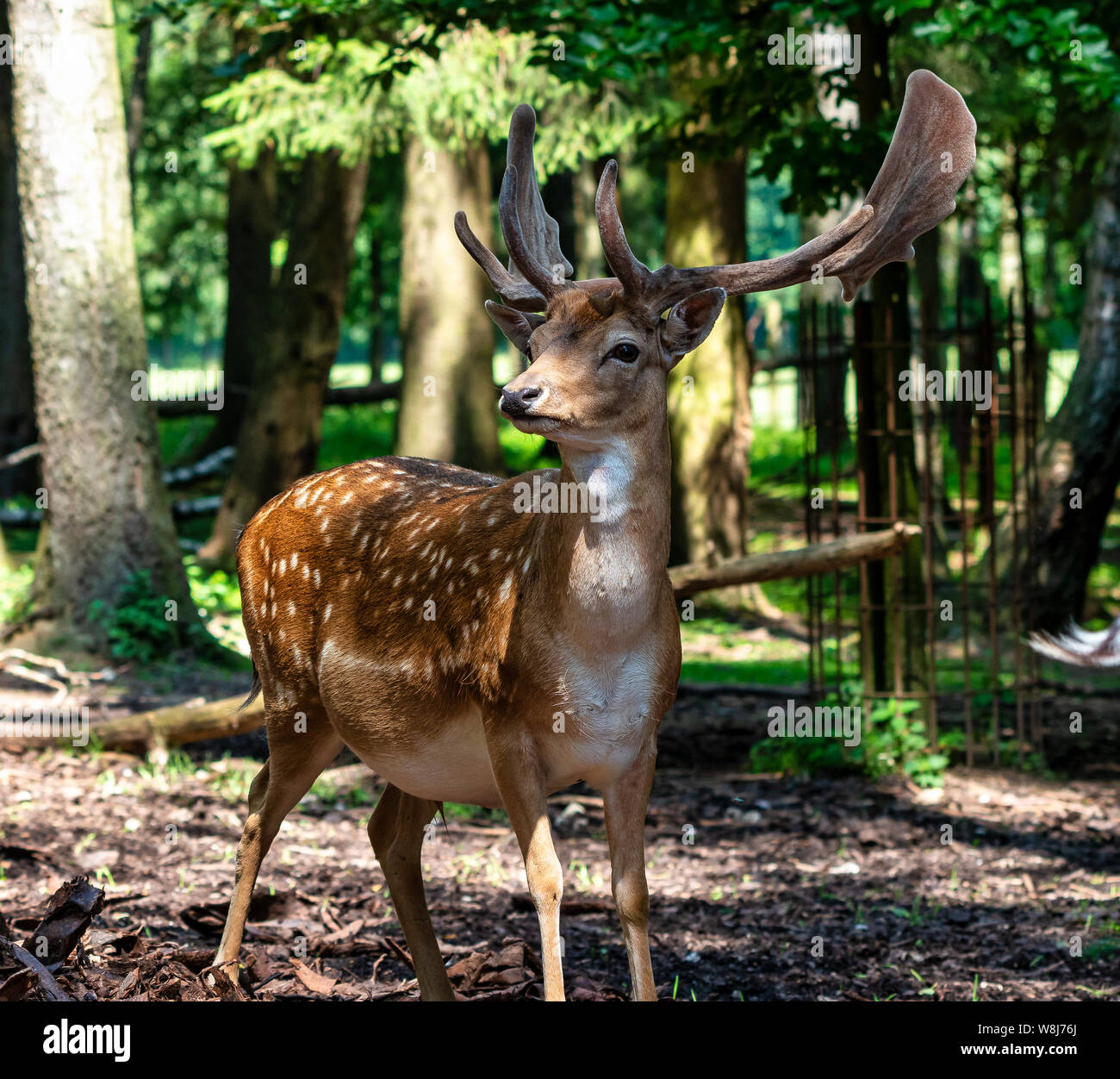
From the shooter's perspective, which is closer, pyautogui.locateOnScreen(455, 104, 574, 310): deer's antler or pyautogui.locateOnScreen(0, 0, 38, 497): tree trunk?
pyautogui.locateOnScreen(455, 104, 574, 310): deer's antler

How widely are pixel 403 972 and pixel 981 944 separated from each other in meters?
2.51

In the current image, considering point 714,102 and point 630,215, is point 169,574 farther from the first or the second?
point 630,215

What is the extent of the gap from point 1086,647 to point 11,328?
57.9 ft

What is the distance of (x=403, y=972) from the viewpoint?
5.34 meters

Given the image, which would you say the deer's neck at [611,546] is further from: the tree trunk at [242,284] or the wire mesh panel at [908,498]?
the tree trunk at [242,284]

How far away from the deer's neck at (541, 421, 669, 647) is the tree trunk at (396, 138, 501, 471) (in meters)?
9.62

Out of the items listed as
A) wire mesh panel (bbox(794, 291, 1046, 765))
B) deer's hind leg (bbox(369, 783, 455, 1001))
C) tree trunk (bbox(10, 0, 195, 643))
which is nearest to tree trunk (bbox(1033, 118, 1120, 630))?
wire mesh panel (bbox(794, 291, 1046, 765))

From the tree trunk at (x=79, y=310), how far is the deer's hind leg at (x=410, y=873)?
533 centimetres

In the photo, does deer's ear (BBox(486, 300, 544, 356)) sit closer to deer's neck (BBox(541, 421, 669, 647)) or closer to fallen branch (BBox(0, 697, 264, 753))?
deer's neck (BBox(541, 421, 669, 647))

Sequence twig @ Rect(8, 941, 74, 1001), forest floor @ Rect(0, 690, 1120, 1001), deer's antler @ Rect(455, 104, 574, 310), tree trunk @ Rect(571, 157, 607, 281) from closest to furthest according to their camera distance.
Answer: twig @ Rect(8, 941, 74, 1001) → deer's antler @ Rect(455, 104, 574, 310) → forest floor @ Rect(0, 690, 1120, 1001) → tree trunk @ Rect(571, 157, 607, 281)

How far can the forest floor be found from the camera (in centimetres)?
525

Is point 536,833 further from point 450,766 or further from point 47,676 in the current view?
point 47,676
